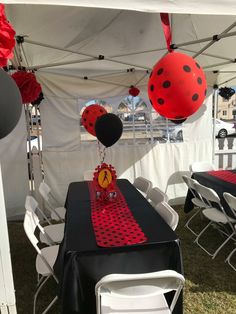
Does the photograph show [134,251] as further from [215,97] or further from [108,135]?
[215,97]

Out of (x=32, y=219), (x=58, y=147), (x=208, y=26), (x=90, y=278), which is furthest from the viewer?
(x=58, y=147)

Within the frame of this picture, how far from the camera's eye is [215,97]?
5.45 meters

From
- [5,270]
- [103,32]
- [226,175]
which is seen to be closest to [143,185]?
[226,175]

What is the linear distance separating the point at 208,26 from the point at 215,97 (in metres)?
2.49

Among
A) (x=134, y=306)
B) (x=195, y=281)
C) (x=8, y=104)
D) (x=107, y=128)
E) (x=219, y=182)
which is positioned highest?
(x=8, y=104)

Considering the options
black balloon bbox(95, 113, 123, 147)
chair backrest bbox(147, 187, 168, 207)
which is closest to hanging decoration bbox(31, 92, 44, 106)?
black balloon bbox(95, 113, 123, 147)

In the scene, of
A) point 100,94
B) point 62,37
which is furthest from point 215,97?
point 62,37

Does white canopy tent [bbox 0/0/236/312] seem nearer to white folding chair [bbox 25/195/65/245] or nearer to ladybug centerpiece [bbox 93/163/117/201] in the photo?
ladybug centerpiece [bbox 93/163/117/201]

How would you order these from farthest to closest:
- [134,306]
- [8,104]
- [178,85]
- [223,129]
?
[223,129], [134,306], [178,85], [8,104]

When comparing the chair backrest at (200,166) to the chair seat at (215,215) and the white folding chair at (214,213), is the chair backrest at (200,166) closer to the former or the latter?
the white folding chair at (214,213)

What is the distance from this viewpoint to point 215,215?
3475 millimetres

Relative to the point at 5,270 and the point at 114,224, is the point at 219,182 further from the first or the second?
the point at 5,270

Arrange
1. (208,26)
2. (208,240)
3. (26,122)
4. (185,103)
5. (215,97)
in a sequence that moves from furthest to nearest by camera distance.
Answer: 1. (215,97)
2. (26,122)
3. (208,240)
4. (208,26)
5. (185,103)

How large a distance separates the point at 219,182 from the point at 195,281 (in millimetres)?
1523
